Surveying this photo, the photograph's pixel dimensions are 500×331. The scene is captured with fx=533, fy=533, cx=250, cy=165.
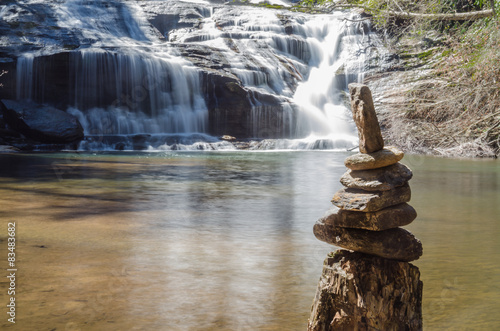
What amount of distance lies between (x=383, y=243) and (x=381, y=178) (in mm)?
371

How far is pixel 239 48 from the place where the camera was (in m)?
32.2

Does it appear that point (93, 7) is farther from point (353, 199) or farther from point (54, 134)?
point (353, 199)

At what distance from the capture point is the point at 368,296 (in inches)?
115

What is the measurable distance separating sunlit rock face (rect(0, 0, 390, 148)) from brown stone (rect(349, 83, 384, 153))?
22.0 m

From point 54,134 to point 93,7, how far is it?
1395cm

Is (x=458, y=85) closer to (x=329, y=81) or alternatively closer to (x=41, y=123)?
(x=41, y=123)

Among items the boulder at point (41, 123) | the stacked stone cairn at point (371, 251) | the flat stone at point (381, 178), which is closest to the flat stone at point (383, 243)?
the stacked stone cairn at point (371, 251)

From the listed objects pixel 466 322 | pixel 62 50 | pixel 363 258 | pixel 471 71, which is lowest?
pixel 466 322

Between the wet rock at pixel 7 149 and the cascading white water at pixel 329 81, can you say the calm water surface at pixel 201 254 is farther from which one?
the cascading white water at pixel 329 81

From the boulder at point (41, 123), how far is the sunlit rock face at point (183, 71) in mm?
1550

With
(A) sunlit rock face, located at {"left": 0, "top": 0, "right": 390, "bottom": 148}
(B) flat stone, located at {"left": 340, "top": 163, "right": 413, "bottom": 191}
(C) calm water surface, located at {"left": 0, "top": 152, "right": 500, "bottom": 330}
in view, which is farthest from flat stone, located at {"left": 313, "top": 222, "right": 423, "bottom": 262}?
(A) sunlit rock face, located at {"left": 0, "top": 0, "right": 390, "bottom": 148}

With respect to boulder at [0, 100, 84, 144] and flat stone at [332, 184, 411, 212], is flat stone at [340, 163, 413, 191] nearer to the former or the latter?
flat stone at [332, 184, 411, 212]

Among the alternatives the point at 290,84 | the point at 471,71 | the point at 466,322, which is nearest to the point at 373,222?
the point at 466,322

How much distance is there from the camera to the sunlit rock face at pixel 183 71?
26.9m
